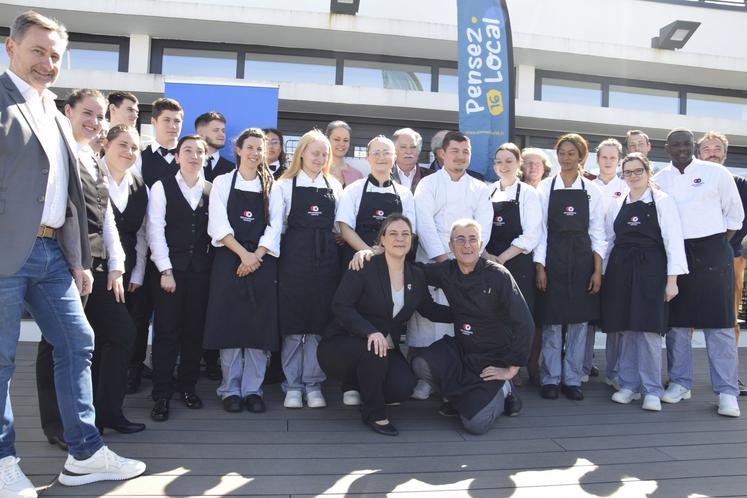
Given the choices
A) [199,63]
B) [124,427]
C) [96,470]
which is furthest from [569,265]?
[199,63]

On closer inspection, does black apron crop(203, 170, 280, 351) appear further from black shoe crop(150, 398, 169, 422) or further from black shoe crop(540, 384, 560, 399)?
black shoe crop(540, 384, 560, 399)

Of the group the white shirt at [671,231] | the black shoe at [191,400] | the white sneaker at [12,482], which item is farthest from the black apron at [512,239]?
the white sneaker at [12,482]

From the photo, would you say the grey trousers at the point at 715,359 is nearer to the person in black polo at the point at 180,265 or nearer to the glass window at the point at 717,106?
the person in black polo at the point at 180,265

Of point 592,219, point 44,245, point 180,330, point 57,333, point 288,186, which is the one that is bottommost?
point 180,330

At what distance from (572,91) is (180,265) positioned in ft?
24.6

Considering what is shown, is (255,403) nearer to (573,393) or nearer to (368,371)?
(368,371)

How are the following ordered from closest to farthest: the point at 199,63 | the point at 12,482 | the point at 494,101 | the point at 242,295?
the point at 12,482, the point at 242,295, the point at 494,101, the point at 199,63

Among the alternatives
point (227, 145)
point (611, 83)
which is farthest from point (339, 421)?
point (611, 83)

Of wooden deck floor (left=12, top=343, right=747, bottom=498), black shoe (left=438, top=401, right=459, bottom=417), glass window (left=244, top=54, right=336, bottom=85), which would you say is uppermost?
glass window (left=244, top=54, right=336, bottom=85)

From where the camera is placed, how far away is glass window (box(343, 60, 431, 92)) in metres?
8.26

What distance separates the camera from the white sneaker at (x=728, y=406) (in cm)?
371

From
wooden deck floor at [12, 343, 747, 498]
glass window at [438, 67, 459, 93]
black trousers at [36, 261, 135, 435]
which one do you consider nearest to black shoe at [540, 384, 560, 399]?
wooden deck floor at [12, 343, 747, 498]

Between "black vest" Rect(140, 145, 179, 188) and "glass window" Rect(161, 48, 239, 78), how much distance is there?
430 cm

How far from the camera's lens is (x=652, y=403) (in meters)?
3.82
